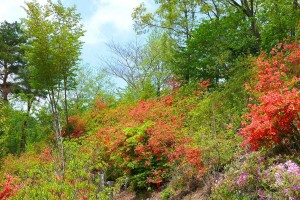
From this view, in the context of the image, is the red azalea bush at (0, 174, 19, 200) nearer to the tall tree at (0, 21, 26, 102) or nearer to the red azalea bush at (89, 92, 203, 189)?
the red azalea bush at (89, 92, 203, 189)

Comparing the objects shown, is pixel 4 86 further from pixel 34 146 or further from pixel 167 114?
pixel 167 114

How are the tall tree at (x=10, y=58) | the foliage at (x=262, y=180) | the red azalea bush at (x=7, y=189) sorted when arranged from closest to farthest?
the foliage at (x=262, y=180) < the red azalea bush at (x=7, y=189) < the tall tree at (x=10, y=58)

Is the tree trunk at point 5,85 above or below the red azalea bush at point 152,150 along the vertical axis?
above

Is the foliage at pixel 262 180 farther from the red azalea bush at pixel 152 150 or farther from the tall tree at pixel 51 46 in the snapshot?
the tall tree at pixel 51 46

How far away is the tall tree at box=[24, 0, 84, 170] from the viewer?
15812 millimetres

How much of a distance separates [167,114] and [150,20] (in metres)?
9.18

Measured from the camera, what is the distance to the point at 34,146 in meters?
20.2

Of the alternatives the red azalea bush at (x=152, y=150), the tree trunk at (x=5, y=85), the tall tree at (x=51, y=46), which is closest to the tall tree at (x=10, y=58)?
the tree trunk at (x=5, y=85)

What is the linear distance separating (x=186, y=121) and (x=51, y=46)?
757cm

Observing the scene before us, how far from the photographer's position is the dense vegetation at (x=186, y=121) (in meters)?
6.95

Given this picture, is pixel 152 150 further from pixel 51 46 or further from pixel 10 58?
pixel 10 58

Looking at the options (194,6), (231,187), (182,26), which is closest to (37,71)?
(182,26)

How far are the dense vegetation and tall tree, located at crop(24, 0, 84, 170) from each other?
0.17 feet

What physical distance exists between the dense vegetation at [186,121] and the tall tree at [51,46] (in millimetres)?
51
